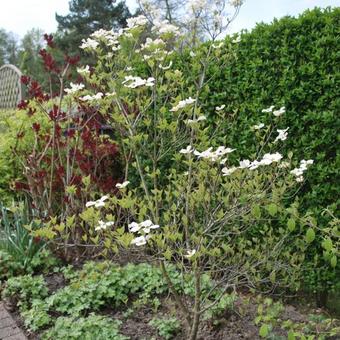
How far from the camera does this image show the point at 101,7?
2219 centimetres

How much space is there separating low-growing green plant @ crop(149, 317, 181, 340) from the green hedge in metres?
1.20

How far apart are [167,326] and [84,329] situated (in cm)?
47

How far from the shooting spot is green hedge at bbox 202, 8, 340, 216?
291cm

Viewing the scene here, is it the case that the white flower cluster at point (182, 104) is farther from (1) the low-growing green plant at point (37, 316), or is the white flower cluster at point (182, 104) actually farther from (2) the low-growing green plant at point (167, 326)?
(1) the low-growing green plant at point (37, 316)

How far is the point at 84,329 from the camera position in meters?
2.55

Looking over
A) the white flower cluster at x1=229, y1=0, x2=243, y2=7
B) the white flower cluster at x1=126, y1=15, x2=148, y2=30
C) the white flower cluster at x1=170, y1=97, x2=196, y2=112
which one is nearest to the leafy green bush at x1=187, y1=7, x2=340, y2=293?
the white flower cluster at x1=229, y1=0, x2=243, y2=7

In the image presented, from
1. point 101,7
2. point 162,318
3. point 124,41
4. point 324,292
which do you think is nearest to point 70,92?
point 124,41

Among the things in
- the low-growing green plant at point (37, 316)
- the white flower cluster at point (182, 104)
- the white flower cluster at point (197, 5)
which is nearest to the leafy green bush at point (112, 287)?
the low-growing green plant at point (37, 316)

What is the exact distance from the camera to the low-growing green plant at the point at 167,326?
8.41 feet

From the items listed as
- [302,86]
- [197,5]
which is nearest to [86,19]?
[302,86]

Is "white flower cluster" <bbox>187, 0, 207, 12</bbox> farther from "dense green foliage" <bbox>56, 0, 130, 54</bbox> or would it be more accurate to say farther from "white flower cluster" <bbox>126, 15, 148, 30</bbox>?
"dense green foliage" <bbox>56, 0, 130, 54</bbox>

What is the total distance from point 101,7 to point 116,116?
21.3 m

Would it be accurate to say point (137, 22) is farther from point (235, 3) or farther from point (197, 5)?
point (235, 3)

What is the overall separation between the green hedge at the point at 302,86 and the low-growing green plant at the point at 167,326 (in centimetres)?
120
